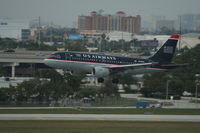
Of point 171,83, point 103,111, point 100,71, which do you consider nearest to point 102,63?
point 100,71

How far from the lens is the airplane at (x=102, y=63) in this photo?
282 ft

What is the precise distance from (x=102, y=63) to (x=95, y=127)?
29.5 meters

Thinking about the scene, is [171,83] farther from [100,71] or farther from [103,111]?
[103,111]

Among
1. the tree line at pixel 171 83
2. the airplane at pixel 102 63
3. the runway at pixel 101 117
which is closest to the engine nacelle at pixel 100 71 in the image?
the airplane at pixel 102 63

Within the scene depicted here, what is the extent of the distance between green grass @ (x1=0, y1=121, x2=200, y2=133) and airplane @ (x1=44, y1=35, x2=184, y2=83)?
2406cm

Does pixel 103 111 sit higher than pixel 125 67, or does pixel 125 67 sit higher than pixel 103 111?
pixel 125 67

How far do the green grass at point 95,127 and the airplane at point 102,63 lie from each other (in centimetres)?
2406

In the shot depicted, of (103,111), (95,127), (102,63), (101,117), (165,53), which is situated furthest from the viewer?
(165,53)

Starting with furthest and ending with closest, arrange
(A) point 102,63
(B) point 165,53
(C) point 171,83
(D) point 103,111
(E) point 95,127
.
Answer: (C) point 171,83, (B) point 165,53, (A) point 102,63, (D) point 103,111, (E) point 95,127

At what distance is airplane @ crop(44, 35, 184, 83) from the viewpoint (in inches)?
3381

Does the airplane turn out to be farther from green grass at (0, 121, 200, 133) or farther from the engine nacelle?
green grass at (0, 121, 200, 133)

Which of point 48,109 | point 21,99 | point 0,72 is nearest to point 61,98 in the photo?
point 21,99

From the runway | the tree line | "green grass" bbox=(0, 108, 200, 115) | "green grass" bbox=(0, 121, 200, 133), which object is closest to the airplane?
the tree line

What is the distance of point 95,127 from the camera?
58719mm
